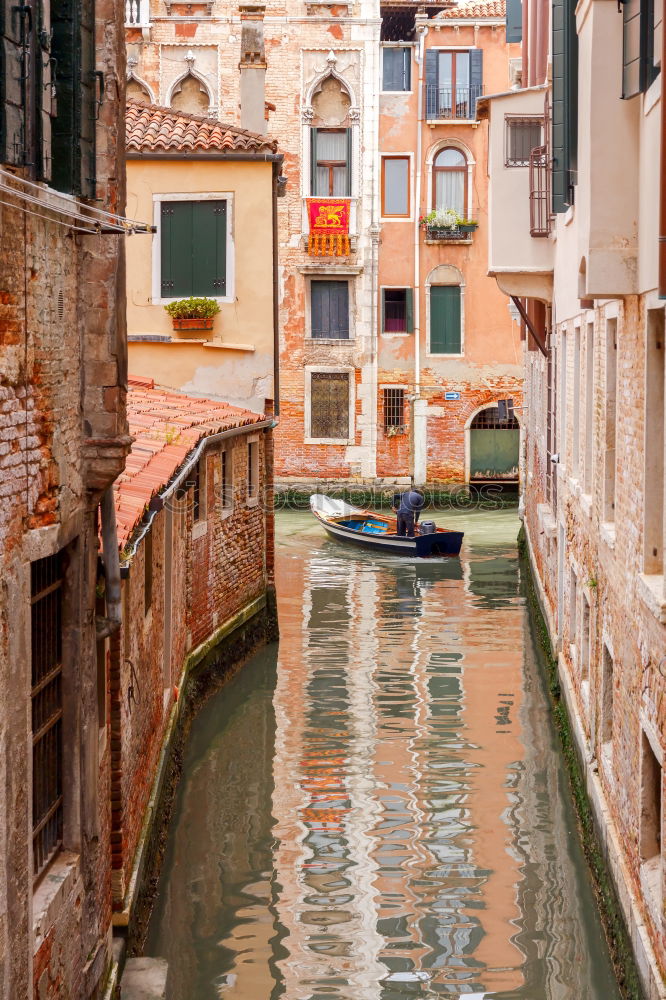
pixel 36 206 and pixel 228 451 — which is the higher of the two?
pixel 36 206

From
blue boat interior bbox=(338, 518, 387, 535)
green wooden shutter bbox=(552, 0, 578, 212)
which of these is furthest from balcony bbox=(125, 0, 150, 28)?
green wooden shutter bbox=(552, 0, 578, 212)

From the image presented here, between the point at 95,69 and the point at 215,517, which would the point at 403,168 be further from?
the point at 95,69

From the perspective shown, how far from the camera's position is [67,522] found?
568 cm

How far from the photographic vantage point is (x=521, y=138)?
15.6 metres

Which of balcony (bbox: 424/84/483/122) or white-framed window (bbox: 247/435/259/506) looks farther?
balcony (bbox: 424/84/483/122)

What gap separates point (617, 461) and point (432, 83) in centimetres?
2428

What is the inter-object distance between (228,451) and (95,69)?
9658 millimetres

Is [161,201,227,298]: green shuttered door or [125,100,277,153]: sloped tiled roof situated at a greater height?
[125,100,277,153]: sloped tiled roof

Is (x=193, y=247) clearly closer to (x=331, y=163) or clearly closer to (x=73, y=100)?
(x=73, y=100)

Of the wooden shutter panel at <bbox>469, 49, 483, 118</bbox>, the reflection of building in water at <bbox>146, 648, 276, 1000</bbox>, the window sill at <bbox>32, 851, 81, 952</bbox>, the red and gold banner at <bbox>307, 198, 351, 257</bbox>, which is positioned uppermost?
the wooden shutter panel at <bbox>469, 49, 483, 118</bbox>

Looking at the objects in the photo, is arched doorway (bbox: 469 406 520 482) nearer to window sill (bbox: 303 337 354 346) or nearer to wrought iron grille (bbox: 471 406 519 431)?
wrought iron grille (bbox: 471 406 519 431)

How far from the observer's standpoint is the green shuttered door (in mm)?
16672

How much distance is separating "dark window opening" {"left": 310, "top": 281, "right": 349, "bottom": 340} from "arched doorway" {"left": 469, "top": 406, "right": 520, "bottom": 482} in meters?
3.51

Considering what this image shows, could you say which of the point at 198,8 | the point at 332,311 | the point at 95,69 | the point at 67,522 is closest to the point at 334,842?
the point at 67,522
